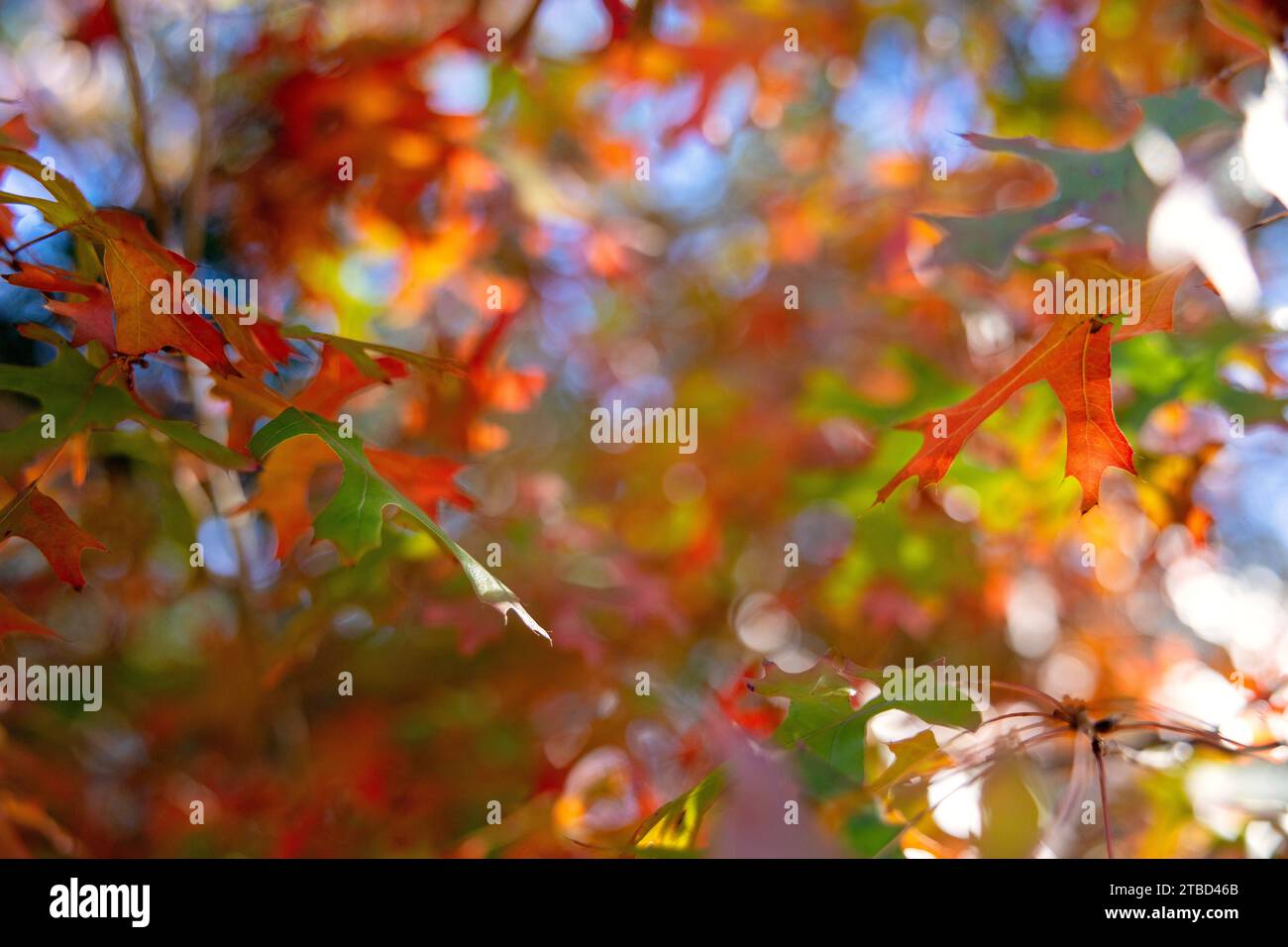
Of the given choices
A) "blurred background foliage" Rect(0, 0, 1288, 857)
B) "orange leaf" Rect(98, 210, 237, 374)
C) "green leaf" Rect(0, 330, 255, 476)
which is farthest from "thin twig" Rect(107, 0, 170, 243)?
"orange leaf" Rect(98, 210, 237, 374)

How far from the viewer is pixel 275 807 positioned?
1.69m

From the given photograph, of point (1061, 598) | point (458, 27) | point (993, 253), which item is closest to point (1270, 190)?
point (993, 253)

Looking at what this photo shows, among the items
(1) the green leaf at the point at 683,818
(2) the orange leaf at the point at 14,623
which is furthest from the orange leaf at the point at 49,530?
(1) the green leaf at the point at 683,818

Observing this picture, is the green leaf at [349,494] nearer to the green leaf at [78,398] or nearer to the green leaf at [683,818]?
the green leaf at [78,398]

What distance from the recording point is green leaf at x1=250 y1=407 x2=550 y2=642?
82 centimetres

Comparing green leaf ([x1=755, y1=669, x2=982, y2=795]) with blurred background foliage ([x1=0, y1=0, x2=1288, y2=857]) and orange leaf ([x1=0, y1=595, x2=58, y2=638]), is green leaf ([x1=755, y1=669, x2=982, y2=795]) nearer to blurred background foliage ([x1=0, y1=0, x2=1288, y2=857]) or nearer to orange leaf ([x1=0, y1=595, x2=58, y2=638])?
blurred background foliage ([x1=0, y1=0, x2=1288, y2=857])

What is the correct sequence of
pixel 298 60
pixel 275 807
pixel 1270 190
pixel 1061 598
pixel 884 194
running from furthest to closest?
1. pixel 884 194
2. pixel 1061 598
3. pixel 298 60
4. pixel 275 807
5. pixel 1270 190

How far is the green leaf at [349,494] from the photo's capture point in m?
0.82

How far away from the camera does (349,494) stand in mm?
876

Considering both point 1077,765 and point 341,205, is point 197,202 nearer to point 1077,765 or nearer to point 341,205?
point 341,205

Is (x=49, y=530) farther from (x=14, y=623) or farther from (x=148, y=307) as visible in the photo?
(x=148, y=307)

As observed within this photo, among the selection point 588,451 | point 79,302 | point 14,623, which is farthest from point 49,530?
point 588,451

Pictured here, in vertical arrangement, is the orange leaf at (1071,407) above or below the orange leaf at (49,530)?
above

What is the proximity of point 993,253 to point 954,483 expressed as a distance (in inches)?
37.4
